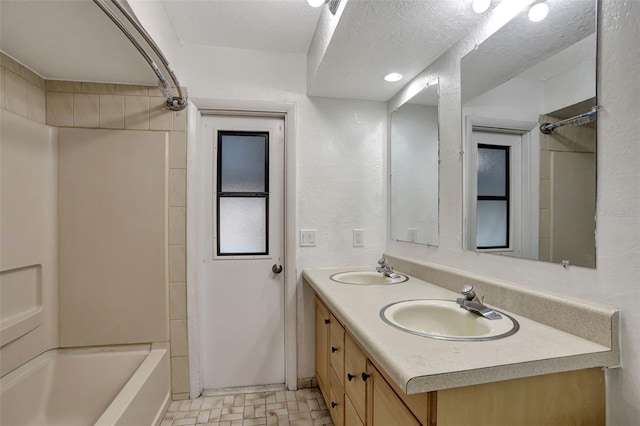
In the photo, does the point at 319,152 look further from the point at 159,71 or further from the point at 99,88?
the point at 99,88

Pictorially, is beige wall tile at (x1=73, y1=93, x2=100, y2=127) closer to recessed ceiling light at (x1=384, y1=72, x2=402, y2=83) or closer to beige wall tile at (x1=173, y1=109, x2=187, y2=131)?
beige wall tile at (x1=173, y1=109, x2=187, y2=131)

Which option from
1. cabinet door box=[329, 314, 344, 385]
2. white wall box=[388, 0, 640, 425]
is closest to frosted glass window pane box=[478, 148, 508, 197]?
white wall box=[388, 0, 640, 425]

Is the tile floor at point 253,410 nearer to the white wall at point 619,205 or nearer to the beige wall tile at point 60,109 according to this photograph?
the white wall at point 619,205

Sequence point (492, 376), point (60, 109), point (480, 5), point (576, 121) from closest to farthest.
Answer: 1. point (492, 376)
2. point (576, 121)
3. point (480, 5)
4. point (60, 109)

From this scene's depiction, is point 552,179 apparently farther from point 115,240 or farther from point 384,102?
point 115,240

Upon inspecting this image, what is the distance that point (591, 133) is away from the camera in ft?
2.95

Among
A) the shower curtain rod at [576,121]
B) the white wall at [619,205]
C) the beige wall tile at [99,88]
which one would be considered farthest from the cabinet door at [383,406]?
the beige wall tile at [99,88]

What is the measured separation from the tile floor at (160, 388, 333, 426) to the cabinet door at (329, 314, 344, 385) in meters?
0.46

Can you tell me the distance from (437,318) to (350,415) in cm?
57

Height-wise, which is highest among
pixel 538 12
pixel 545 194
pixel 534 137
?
pixel 538 12

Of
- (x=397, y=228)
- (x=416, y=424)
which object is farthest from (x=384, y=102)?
(x=416, y=424)

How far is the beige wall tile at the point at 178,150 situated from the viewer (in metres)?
1.91

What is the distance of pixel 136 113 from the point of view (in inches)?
73.0

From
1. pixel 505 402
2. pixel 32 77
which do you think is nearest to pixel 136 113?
pixel 32 77
